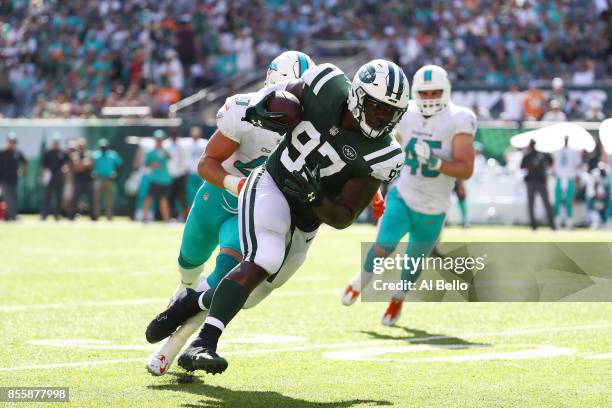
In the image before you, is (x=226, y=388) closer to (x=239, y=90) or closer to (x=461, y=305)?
(x=461, y=305)

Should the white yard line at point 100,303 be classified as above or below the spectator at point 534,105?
below

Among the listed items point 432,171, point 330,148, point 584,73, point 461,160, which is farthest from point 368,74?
point 584,73

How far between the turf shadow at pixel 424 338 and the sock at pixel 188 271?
1374mm

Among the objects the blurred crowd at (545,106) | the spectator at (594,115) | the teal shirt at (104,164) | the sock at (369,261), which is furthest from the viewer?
the teal shirt at (104,164)

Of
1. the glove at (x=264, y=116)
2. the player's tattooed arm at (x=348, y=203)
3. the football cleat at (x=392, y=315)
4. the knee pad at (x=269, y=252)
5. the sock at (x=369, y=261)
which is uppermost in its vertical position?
the glove at (x=264, y=116)

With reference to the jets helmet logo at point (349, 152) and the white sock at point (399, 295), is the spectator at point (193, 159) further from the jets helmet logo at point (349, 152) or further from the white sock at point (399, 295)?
the jets helmet logo at point (349, 152)

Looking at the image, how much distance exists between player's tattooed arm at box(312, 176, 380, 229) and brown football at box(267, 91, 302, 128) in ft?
1.27

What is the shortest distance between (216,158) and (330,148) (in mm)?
778

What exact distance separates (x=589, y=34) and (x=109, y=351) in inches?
673

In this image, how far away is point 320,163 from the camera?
18.0ft

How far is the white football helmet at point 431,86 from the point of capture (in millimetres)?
8359

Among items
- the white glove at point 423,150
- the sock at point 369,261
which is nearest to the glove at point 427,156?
the white glove at point 423,150

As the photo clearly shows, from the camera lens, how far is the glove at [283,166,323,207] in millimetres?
5395

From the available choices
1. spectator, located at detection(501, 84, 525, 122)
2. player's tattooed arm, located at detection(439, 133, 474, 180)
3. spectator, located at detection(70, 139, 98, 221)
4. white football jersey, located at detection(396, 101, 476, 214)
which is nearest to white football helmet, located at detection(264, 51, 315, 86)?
player's tattooed arm, located at detection(439, 133, 474, 180)
